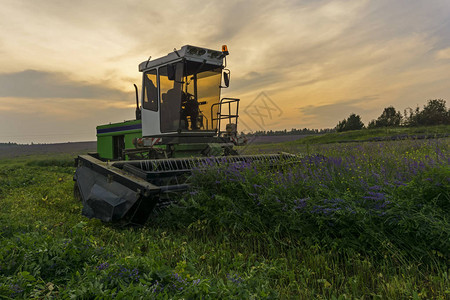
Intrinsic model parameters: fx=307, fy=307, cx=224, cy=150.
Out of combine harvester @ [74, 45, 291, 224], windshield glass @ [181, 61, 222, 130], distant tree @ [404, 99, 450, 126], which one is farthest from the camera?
distant tree @ [404, 99, 450, 126]

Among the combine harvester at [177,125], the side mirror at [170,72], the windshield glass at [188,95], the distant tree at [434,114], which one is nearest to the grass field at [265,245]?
the combine harvester at [177,125]

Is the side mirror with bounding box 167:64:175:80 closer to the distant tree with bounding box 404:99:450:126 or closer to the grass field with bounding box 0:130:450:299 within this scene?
the grass field with bounding box 0:130:450:299

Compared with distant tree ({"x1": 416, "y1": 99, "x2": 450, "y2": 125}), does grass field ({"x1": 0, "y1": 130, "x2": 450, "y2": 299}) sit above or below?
below

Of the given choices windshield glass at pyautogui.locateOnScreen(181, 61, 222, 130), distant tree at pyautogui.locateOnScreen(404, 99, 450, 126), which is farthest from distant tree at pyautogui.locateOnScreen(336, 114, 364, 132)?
windshield glass at pyautogui.locateOnScreen(181, 61, 222, 130)

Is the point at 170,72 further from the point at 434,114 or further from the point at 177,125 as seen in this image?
the point at 434,114

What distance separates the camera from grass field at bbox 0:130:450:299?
2.13 meters

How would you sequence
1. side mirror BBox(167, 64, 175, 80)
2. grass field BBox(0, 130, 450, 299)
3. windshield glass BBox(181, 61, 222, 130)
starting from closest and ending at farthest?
grass field BBox(0, 130, 450, 299), side mirror BBox(167, 64, 175, 80), windshield glass BBox(181, 61, 222, 130)

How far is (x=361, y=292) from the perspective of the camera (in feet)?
7.82

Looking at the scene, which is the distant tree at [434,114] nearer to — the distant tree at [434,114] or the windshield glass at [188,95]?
the distant tree at [434,114]

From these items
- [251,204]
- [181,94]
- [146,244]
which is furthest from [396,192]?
[181,94]

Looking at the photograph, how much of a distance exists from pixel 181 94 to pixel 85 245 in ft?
14.6

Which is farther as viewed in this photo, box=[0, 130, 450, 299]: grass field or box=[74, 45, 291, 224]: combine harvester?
box=[74, 45, 291, 224]: combine harvester

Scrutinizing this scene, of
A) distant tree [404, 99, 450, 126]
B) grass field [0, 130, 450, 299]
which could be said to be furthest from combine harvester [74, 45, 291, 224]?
distant tree [404, 99, 450, 126]

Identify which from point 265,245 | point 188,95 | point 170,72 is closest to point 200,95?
point 188,95
